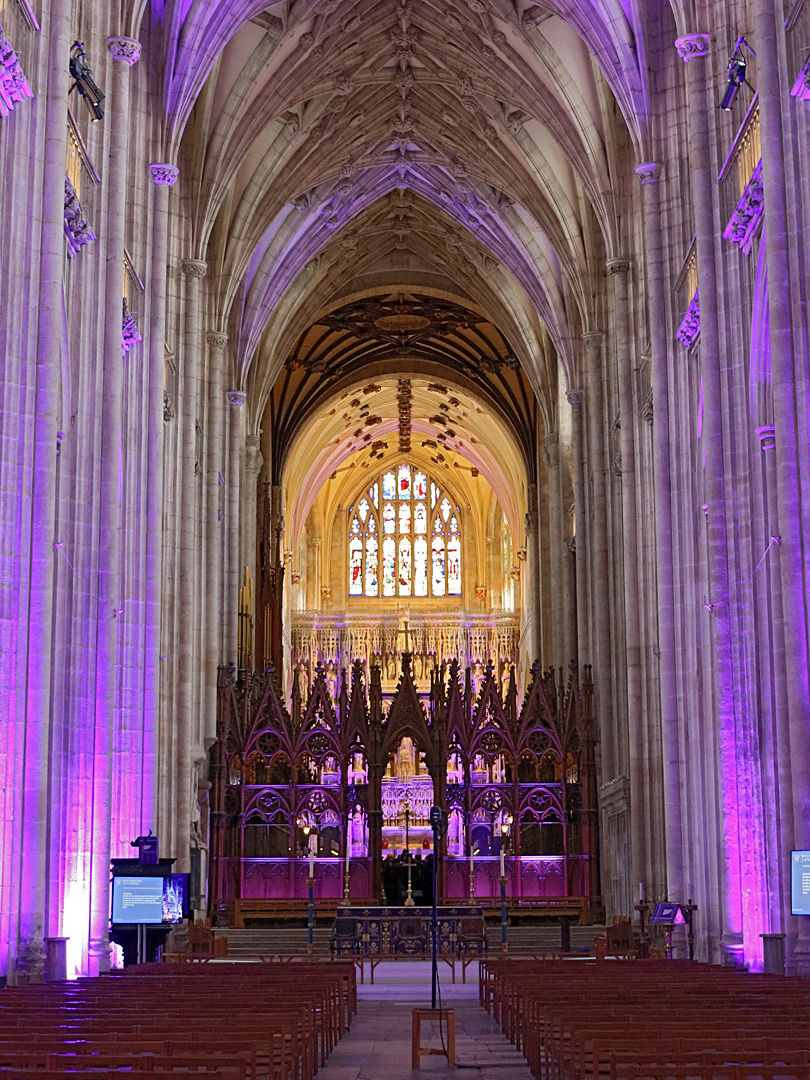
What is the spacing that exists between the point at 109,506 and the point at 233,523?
15626 millimetres

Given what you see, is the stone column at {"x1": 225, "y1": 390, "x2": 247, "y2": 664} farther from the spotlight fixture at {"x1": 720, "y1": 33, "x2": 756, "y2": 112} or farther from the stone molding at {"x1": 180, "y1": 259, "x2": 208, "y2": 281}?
the spotlight fixture at {"x1": 720, "y1": 33, "x2": 756, "y2": 112}

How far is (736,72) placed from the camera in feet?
58.7

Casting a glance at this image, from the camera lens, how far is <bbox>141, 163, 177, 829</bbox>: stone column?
22641mm

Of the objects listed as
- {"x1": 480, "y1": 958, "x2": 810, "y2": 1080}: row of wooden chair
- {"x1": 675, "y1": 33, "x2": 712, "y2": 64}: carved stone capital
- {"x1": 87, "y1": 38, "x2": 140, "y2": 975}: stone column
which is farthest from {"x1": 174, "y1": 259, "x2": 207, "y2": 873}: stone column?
{"x1": 480, "y1": 958, "x2": 810, "y2": 1080}: row of wooden chair

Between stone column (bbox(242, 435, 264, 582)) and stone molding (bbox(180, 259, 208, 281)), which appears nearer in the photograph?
stone molding (bbox(180, 259, 208, 281))

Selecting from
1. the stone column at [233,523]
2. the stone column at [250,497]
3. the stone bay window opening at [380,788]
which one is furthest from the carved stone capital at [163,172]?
the stone column at [250,497]

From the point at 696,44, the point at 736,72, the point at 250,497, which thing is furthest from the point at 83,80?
the point at 250,497

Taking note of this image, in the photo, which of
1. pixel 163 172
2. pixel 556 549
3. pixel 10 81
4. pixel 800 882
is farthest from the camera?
pixel 556 549

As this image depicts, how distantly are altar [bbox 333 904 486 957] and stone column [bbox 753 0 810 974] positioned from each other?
1273 centimetres

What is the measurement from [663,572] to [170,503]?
33.1 feet

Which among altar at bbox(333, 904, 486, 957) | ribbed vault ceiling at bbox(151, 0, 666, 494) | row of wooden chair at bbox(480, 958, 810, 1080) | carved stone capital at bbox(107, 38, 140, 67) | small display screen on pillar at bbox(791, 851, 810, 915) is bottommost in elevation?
altar at bbox(333, 904, 486, 957)

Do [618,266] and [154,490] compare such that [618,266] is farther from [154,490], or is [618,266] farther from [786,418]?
[786,418]

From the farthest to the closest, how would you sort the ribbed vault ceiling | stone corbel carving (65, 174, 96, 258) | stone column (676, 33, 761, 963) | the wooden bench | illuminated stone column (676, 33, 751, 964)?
the wooden bench
the ribbed vault ceiling
stone column (676, 33, 761, 963)
illuminated stone column (676, 33, 751, 964)
stone corbel carving (65, 174, 96, 258)

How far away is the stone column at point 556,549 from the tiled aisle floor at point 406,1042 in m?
18.0
